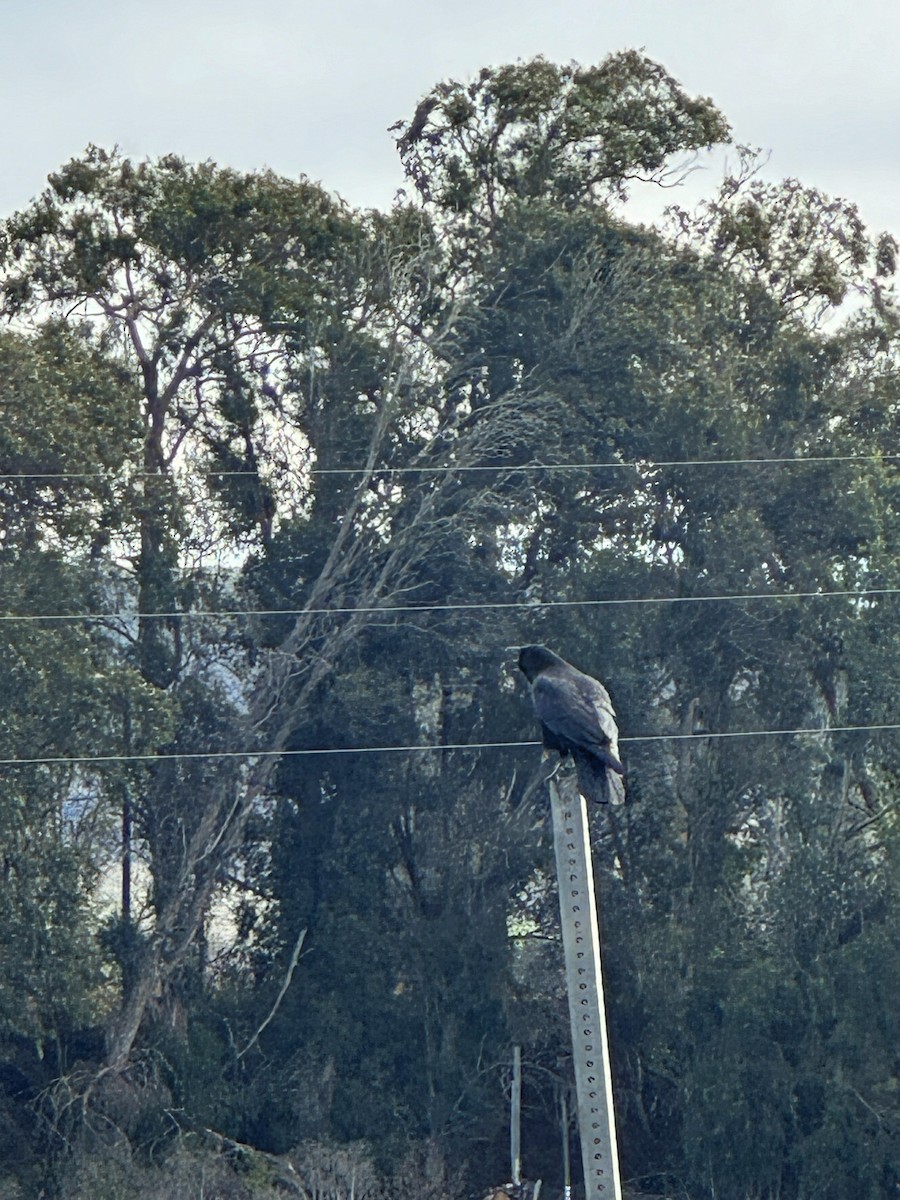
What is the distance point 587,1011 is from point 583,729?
161cm

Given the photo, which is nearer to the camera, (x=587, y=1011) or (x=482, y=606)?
(x=587, y=1011)

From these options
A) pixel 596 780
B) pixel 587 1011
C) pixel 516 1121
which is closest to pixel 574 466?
pixel 516 1121

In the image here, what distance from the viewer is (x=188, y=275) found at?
73.2 ft

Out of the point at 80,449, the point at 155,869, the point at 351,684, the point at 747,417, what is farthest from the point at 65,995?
the point at 747,417

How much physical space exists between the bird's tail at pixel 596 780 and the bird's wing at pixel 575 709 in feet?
0.24

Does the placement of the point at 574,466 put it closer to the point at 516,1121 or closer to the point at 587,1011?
the point at 516,1121

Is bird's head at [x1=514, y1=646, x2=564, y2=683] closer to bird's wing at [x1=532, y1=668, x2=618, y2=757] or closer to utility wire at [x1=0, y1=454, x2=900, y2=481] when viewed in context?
bird's wing at [x1=532, y1=668, x2=618, y2=757]

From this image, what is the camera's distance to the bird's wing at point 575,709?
24.0ft

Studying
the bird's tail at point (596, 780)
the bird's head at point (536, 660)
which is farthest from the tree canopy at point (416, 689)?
the bird's tail at point (596, 780)

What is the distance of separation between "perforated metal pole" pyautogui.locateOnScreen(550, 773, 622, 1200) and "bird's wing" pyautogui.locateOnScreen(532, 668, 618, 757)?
1.21 m

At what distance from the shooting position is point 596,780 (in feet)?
23.7

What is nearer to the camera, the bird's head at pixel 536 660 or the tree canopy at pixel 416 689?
the bird's head at pixel 536 660

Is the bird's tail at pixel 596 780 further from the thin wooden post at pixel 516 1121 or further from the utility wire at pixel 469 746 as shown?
the thin wooden post at pixel 516 1121

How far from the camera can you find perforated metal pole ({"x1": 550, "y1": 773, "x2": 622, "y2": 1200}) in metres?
5.97
